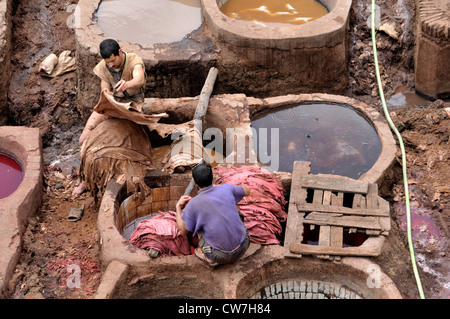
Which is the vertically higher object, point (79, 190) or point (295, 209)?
point (295, 209)

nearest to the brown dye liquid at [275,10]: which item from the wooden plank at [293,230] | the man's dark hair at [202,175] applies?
the wooden plank at [293,230]

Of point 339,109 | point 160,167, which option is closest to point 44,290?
point 160,167

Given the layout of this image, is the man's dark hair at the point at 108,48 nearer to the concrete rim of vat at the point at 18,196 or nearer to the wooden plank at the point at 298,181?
the concrete rim of vat at the point at 18,196

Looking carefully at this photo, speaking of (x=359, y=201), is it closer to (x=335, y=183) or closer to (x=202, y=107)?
(x=335, y=183)

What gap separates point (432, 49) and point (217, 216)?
4.82 m

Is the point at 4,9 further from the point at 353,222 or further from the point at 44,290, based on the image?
the point at 353,222

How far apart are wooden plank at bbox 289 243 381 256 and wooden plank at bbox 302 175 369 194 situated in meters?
0.80

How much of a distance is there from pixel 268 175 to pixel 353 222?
1.06 meters

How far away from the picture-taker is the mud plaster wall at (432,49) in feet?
30.5

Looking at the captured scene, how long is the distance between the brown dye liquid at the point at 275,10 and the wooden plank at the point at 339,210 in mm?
3835

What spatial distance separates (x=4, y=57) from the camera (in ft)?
32.2

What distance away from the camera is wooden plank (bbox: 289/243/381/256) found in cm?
641

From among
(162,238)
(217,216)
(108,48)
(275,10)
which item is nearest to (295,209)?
(217,216)

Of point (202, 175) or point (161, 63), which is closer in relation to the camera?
point (202, 175)
